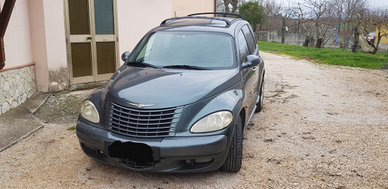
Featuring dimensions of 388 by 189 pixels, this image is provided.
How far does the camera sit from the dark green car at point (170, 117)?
3.06 meters

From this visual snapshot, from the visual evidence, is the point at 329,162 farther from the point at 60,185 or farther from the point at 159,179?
the point at 60,185

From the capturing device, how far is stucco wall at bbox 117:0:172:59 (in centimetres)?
820

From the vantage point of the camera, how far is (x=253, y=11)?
122ft

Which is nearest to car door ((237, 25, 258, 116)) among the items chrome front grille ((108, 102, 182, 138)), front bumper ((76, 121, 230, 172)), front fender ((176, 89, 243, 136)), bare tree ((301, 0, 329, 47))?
front fender ((176, 89, 243, 136))

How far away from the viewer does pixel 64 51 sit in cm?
700

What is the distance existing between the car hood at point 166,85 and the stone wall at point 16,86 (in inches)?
109

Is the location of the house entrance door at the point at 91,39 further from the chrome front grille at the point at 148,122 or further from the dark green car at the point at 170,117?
the chrome front grille at the point at 148,122

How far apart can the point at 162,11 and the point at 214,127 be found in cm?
681

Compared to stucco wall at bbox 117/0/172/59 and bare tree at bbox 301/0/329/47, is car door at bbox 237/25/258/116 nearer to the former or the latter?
stucco wall at bbox 117/0/172/59

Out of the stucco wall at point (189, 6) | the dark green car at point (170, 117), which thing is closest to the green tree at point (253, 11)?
the stucco wall at point (189, 6)

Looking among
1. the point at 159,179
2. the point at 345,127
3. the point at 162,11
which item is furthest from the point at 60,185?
the point at 162,11

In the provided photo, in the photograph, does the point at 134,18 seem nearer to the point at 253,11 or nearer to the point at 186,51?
the point at 186,51

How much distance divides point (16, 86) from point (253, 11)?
112ft

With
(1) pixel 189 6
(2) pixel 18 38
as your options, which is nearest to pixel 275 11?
(1) pixel 189 6
